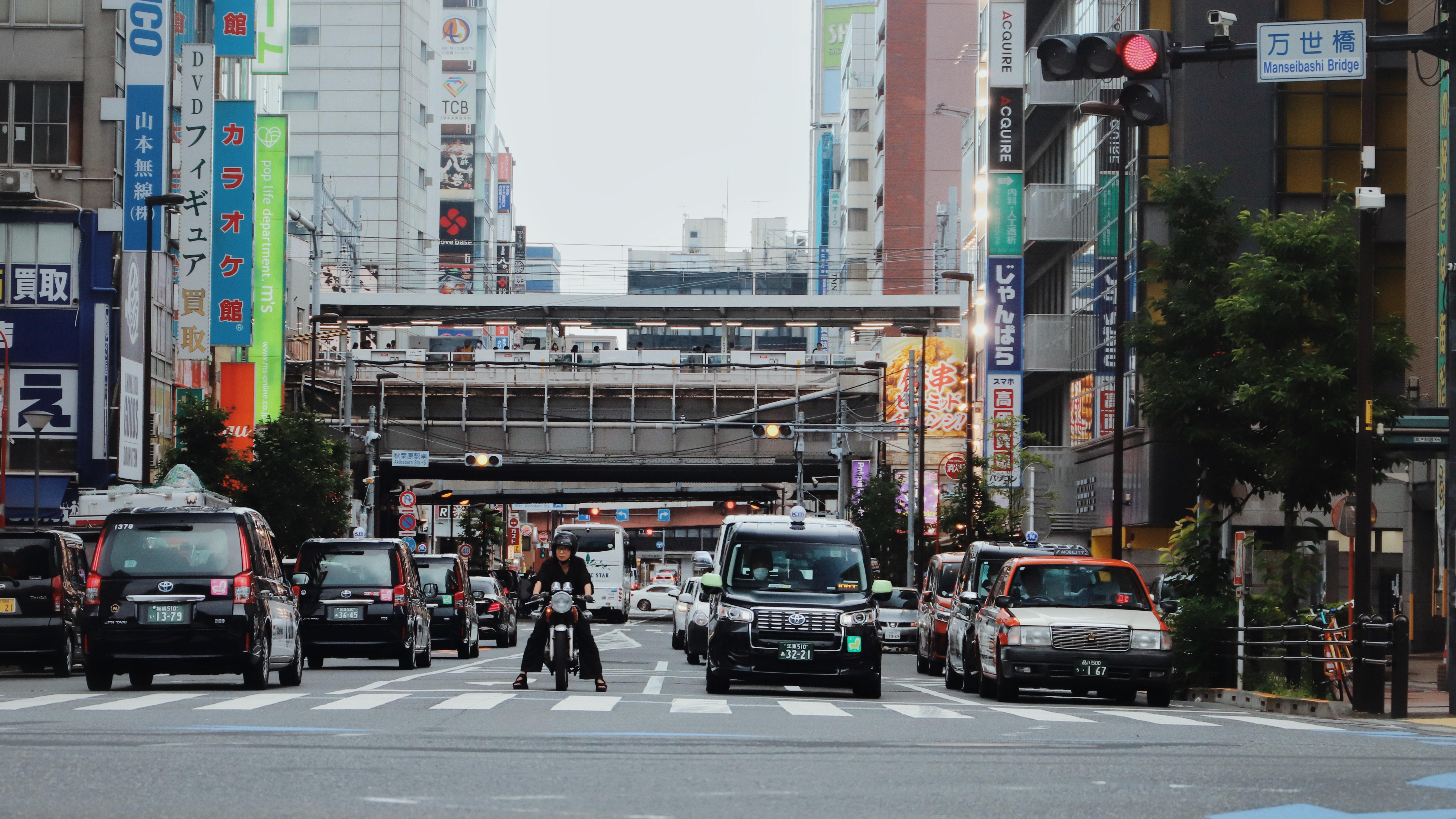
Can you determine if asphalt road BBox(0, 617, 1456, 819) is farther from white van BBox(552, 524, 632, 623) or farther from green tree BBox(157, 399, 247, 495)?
white van BBox(552, 524, 632, 623)

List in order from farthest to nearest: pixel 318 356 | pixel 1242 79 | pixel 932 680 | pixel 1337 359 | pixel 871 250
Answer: pixel 871 250
pixel 318 356
pixel 1242 79
pixel 932 680
pixel 1337 359

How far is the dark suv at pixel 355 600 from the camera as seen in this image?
28562 mm

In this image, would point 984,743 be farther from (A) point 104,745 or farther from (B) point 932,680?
(B) point 932,680

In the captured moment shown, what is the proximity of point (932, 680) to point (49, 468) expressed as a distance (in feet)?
87.4

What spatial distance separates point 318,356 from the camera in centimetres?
8119

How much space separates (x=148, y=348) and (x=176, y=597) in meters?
25.8

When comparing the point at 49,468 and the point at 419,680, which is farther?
the point at 49,468


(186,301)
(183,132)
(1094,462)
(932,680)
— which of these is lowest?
(932,680)

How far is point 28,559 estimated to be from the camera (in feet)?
84.4

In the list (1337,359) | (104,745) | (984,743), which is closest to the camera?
(104,745)

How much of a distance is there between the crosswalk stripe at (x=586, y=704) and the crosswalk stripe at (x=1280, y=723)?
5.94 metres

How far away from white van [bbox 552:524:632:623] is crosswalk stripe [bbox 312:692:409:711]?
54.5m

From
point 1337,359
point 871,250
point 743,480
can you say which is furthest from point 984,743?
point 871,250

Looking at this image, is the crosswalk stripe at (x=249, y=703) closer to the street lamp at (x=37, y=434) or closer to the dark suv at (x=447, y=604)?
the dark suv at (x=447, y=604)
